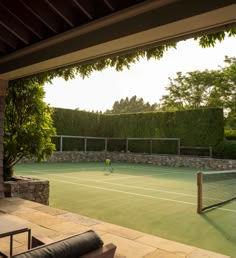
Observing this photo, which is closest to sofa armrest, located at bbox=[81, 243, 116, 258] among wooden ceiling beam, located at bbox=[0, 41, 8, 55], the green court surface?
the green court surface

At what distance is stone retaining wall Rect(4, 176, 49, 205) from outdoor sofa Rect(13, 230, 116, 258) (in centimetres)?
598

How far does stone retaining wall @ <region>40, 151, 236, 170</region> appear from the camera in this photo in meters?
18.9

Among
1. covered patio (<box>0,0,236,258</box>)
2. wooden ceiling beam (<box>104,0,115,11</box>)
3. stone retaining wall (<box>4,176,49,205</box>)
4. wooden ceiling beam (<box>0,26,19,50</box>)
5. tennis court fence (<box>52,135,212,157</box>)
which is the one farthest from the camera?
tennis court fence (<box>52,135,212,157</box>)

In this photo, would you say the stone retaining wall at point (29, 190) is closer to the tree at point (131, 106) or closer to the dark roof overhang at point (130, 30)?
the dark roof overhang at point (130, 30)

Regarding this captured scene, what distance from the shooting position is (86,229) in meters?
5.18

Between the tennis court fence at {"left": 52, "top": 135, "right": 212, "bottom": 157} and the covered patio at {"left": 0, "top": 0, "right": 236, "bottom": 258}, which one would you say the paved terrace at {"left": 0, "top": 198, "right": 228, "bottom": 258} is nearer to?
the covered patio at {"left": 0, "top": 0, "right": 236, "bottom": 258}

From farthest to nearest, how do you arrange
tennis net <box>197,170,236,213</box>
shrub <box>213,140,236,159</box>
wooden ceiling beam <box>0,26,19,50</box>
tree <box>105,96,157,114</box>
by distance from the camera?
1. tree <box>105,96,157,114</box>
2. shrub <box>213,140,236,159</box>
3. tennis net <box>197,170,236,213</box>
4. wooden ceiling beam <box>0,26,19,50</box>

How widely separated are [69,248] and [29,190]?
6239 millimetres

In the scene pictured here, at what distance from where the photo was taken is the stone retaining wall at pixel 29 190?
309 inches

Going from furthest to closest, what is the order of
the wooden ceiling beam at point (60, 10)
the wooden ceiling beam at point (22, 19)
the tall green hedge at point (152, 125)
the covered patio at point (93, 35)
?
the tall green hedge at point (152, 125), the wooden ceiling beam at point (22, 19), the wooden ceiling beam at point (60, 10), the covered patio at point (93, 35)

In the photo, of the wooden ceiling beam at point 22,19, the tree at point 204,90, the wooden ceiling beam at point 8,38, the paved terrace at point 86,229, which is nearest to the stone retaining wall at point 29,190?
the paved terrace at point 86,229

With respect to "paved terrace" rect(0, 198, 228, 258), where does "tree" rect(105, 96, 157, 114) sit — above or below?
above

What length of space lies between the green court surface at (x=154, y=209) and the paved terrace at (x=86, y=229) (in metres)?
0.86

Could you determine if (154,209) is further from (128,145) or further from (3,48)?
(128,145)
